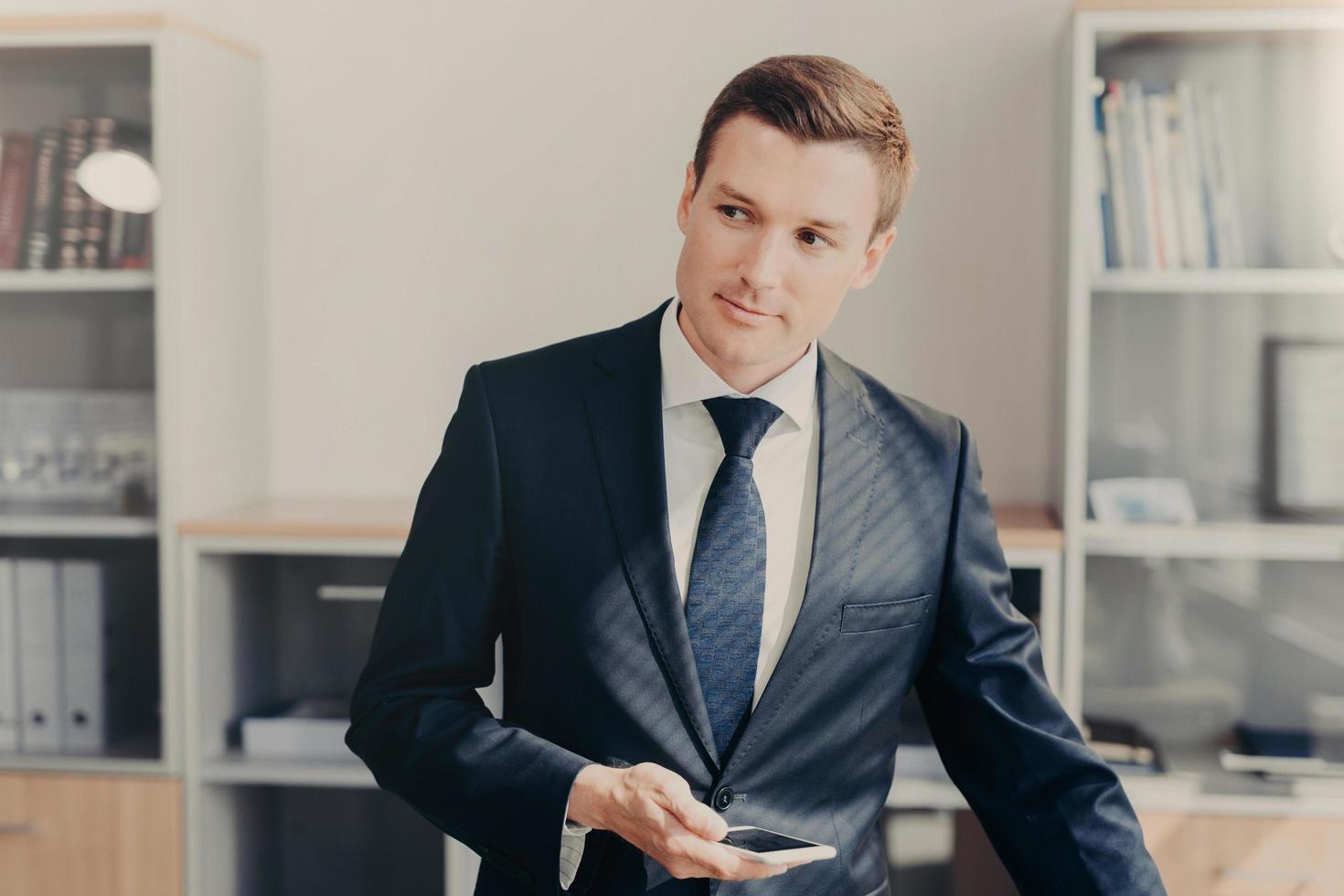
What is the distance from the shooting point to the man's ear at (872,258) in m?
1.38

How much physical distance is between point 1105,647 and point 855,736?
1172 millimetres

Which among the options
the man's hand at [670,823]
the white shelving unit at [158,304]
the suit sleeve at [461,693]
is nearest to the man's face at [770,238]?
the suit sleeve at [461,693]

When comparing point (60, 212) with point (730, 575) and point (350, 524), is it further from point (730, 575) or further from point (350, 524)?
point (730, 575)

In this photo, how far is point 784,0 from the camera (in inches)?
93.3

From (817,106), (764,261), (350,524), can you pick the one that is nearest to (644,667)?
(764,261)

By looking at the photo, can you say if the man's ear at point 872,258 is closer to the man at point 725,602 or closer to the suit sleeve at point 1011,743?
the man at point 725,602

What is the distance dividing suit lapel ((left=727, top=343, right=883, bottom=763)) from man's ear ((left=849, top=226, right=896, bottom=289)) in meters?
0.10

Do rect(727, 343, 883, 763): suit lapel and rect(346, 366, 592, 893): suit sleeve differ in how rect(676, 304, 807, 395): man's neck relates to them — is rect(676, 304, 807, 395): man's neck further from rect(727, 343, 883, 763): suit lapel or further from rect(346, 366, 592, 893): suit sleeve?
rect(346, 366, 592, 893): suit sleeve

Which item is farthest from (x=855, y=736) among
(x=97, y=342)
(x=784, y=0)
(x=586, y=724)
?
(x=97, y=342)

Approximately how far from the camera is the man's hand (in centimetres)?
113

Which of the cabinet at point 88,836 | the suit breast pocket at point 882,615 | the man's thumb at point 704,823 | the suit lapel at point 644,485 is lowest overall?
the cabinet at point 88,836

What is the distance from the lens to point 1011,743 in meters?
1.32

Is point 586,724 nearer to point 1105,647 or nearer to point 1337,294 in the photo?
point 1105,647

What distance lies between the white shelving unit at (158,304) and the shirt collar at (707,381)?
1.20 m
